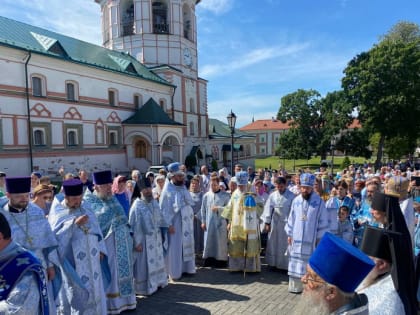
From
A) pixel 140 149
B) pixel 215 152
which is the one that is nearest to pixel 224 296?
pixel 140 149

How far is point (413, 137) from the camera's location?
98.4 ft

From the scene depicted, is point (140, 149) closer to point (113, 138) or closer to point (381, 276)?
point (113, 138)

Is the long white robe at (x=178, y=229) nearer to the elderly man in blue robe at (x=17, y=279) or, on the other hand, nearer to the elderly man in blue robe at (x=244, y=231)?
the elderly man in blue robe at (x=244, y=231)

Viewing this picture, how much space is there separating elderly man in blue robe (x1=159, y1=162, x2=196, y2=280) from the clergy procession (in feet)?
0.07

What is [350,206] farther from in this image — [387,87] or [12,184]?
[387,87]

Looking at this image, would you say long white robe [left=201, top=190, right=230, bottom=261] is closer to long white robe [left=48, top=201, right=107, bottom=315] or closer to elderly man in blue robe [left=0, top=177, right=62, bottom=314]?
long white robe [left=48, top=201, right=107, bottom=315]

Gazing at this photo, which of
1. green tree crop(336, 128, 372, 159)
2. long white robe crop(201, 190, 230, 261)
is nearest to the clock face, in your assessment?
green tree crop(336, 128, 372, 159)

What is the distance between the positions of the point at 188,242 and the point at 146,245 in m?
1.19

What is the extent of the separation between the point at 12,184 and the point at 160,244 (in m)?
3.07

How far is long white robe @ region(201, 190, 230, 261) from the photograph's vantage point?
7.30m

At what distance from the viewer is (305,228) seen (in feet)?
18.4

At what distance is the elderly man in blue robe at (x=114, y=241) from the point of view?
5.03 meters

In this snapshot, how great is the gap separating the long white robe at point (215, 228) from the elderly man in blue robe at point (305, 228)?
6.24ft

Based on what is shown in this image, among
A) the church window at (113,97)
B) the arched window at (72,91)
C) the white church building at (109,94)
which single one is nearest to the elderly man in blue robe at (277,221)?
the white church building at (109,94)
